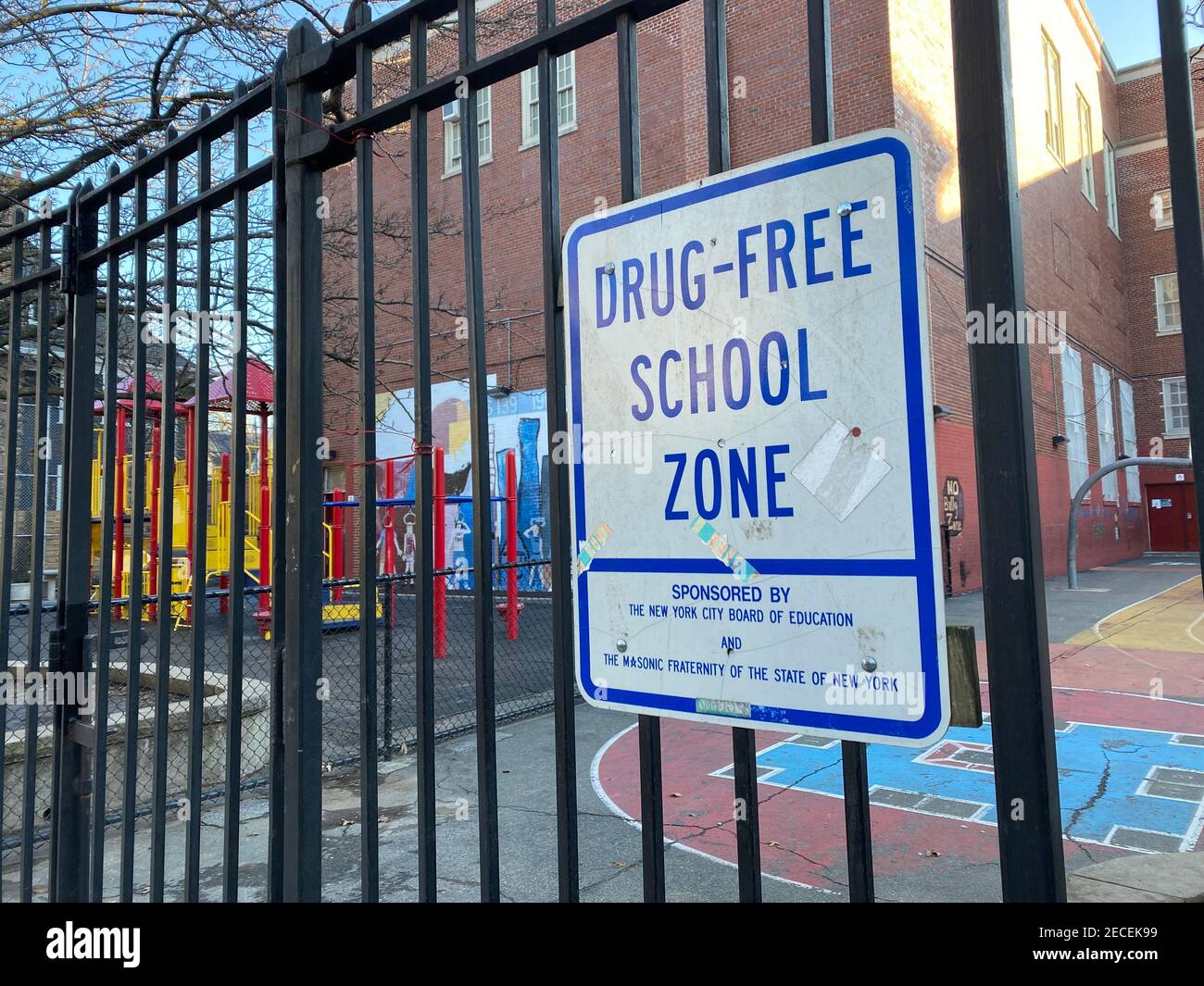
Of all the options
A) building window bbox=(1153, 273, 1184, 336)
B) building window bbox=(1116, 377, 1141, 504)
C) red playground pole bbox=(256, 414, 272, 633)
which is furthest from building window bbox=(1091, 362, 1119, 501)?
red playground pole bbox=(256, 414, 272, 633)

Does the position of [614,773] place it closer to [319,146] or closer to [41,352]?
[41,352]

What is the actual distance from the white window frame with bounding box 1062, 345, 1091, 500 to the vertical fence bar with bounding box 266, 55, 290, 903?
75.8ft

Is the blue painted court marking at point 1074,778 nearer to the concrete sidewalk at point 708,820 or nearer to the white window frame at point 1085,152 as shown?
the concrete sidewalk at point 708,820

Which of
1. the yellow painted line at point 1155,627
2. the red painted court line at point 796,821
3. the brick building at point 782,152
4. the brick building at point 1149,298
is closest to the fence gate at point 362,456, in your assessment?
the red painted court line at point 796,821

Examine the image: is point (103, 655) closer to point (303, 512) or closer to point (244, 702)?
point (303, 512)

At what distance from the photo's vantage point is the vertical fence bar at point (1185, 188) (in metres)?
1.32

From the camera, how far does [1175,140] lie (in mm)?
1351

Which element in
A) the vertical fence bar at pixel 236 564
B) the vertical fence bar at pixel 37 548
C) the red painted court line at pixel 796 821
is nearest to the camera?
the vertical fence bar at pixel 236 564

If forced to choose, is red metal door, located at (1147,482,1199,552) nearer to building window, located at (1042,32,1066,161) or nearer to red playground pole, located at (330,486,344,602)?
building window, located at (1042,32,1066,161)

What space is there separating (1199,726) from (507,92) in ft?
53.1

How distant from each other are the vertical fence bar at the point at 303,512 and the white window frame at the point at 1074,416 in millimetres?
23097

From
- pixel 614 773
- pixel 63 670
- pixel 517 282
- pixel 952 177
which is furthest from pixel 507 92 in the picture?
pixel 63 670

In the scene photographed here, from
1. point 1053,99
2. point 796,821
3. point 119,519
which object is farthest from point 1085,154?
point 796,821

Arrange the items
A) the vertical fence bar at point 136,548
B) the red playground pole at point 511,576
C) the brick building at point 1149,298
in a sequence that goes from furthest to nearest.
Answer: the brick building at point 1149,298 → the red playground pole at point 511,576 → the vertical fence bar at point 136,548
